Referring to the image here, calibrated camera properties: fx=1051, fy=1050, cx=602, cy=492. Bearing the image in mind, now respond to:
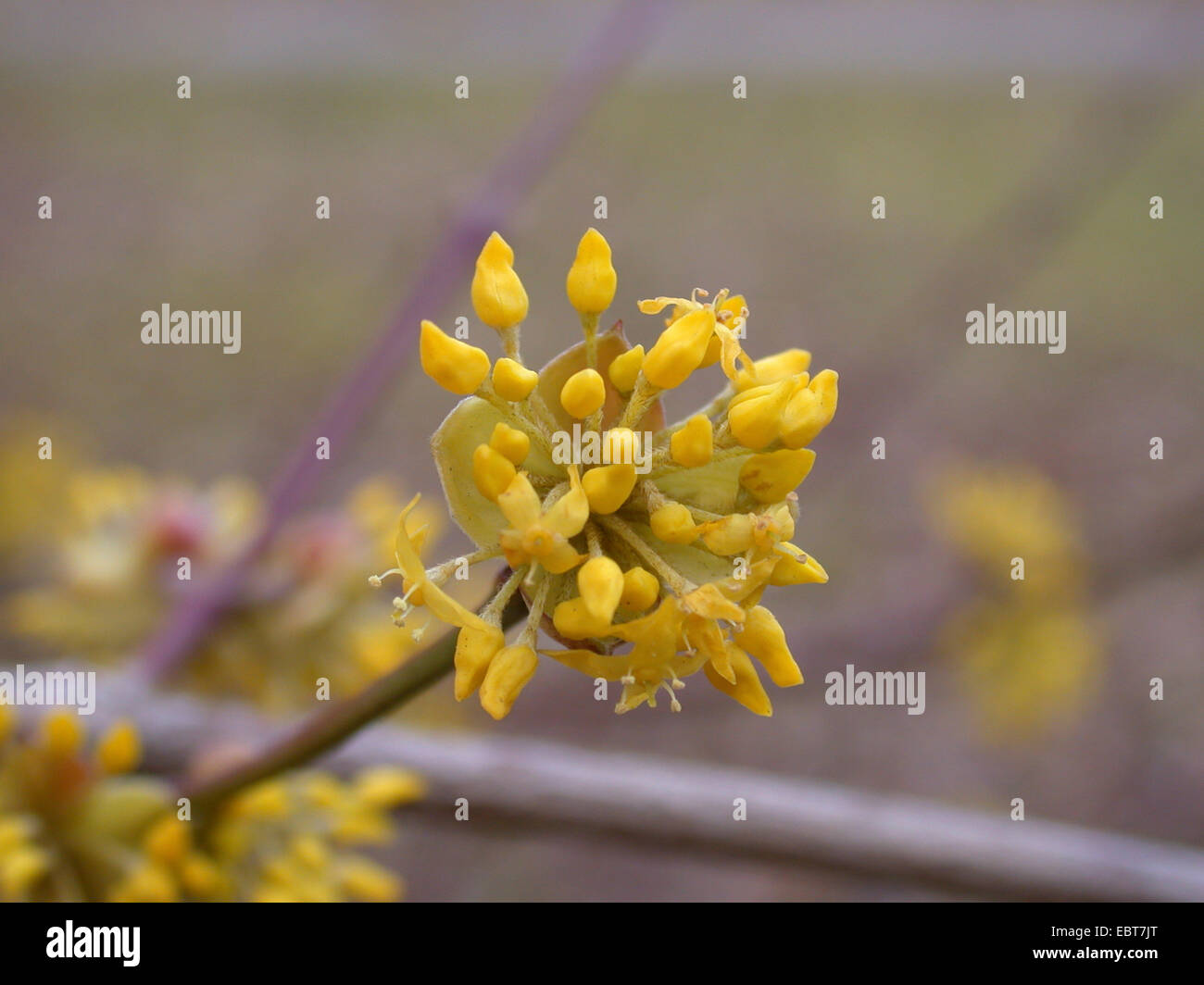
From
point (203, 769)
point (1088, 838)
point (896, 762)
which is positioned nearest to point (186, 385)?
point (896, 762)

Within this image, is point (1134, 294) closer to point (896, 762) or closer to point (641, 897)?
point (896, 762)

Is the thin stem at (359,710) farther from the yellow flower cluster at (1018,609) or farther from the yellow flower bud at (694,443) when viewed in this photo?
the yellow flower cluster at (1018,609)
